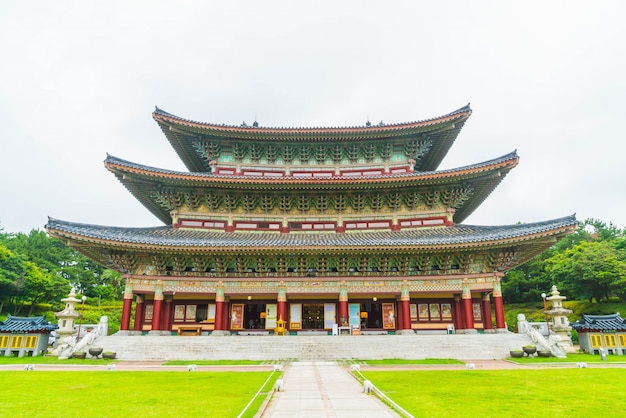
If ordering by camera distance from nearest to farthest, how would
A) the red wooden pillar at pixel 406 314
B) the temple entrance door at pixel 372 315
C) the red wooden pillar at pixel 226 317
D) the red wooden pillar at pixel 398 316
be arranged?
the red wooden pillar at pixel 406 314 < the red wooden pillar at pixel 226 317 < the red wooden pillar at pixel 398 316 < the temple entrance door at pixel 372 315

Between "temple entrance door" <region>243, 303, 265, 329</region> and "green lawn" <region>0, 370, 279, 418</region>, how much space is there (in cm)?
1359

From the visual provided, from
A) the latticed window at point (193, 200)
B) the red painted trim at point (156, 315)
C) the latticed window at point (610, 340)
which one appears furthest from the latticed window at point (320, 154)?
the latticed window at point (610, 340)

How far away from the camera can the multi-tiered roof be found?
25.3m

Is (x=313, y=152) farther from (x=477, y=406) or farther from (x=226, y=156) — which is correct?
(x=477, y=406)

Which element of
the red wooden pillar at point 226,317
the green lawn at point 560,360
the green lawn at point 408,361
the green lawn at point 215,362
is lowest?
the green lawn at point 215,362

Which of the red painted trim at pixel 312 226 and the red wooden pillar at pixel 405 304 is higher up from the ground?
the red painted trim at pixel 312 226

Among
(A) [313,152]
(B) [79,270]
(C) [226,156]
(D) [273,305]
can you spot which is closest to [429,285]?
(D) [273,305]

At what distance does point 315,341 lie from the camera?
861 inches

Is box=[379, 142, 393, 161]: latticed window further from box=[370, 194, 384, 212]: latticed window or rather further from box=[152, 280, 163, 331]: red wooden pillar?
box=[152, 280, 163, 331]: red wooden pillar

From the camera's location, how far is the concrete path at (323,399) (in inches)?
319

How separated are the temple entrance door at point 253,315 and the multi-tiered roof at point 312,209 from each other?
3.41m

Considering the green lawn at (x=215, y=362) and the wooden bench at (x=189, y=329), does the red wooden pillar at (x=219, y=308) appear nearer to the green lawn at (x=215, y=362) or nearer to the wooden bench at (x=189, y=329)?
the wooden bench at (x=189, y=329)

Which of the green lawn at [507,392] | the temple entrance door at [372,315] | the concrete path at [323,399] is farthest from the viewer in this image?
the temple entrance door at [372,315]

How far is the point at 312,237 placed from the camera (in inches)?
1126
